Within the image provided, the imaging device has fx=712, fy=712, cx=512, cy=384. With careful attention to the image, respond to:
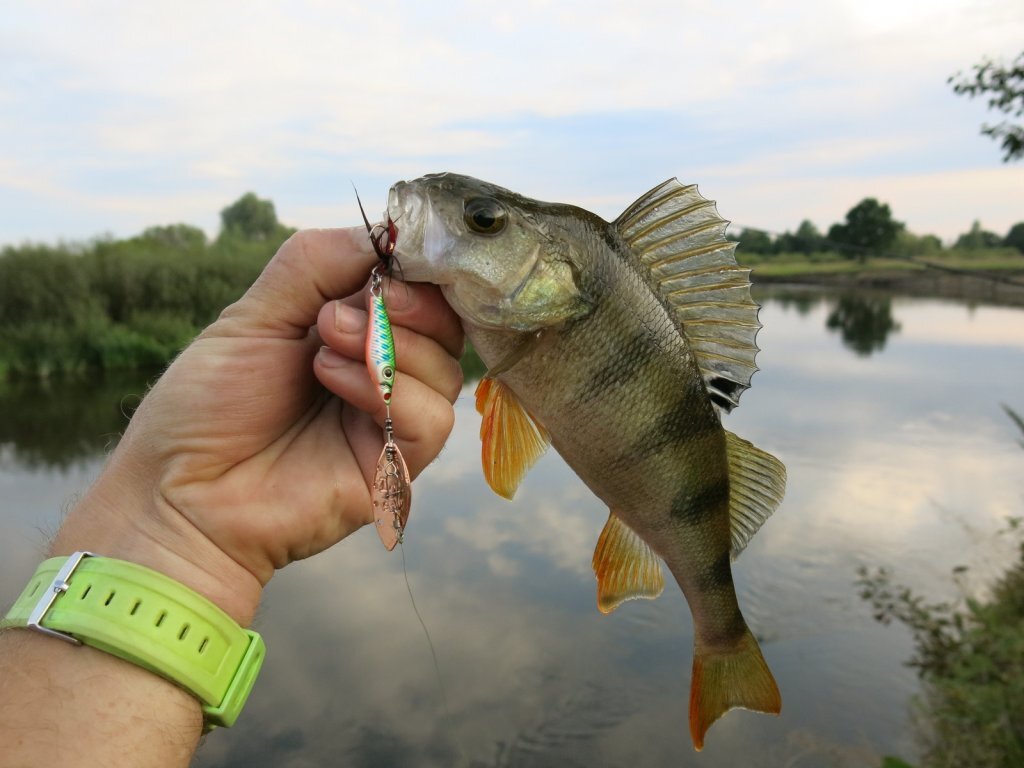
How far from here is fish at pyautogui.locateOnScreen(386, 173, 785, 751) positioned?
1587mm

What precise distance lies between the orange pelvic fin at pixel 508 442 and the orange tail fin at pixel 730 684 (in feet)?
2.18

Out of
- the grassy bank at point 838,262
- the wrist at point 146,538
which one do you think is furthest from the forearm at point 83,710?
the grassy bank at point 838,262

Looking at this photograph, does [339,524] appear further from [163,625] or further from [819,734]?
[819,734]

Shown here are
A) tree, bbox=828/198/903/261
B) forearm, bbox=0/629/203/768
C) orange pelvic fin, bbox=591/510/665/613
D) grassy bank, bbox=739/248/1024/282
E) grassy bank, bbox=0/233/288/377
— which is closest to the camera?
forearm, bbox=0/629/203/768

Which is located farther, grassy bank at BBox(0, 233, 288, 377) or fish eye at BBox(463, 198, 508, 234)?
grassy bank at BBox(0, 233, 288, 377)

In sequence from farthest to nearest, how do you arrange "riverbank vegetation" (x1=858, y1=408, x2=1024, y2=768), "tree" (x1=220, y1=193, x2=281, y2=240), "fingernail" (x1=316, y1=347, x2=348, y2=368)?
"tree" (x1=220, y1=193, x2=281, y2=240) < "riverbank vegetation" (x1=858, y1=408, x2=1024, y2=768) < "fingernail" (x1=316, y1=347, x2=348, y2=368)

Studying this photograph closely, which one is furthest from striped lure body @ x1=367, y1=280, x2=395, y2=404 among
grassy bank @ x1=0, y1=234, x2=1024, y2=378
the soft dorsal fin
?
grassy bank @ x1=0, y1=234, x2=1024, y2=378

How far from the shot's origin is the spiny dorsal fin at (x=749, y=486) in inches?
72.3

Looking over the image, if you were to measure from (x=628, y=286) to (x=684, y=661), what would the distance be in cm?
575

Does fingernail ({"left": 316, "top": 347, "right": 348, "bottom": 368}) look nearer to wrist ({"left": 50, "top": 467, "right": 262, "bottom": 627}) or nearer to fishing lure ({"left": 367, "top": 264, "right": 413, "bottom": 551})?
fishing lure ({"left": 367, "top": 264, "right": 413, "bottom": 551})

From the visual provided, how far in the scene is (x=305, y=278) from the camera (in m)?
1.73

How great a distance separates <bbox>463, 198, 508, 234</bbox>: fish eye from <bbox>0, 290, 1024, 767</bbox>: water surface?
1929 millimetres

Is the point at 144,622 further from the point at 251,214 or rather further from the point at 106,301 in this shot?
the point at 251,214

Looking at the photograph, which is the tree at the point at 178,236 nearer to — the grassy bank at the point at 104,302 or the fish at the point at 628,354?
the grassy bank at the point at 104,302
